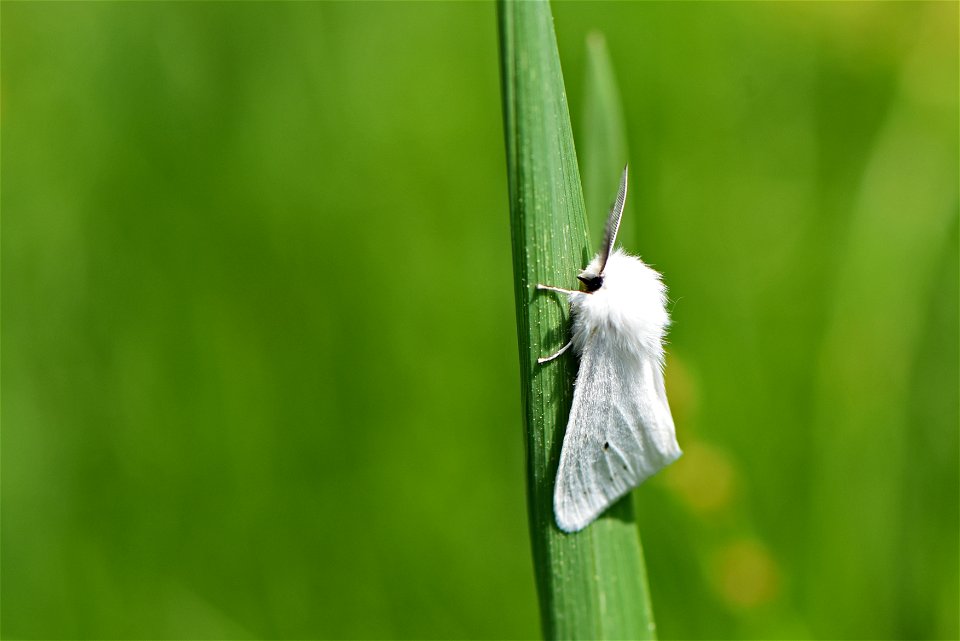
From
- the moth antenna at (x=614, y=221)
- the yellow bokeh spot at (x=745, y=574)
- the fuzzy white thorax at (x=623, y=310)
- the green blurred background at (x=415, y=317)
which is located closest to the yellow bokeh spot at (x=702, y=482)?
→ the green blurred background at (x=415, y=317)

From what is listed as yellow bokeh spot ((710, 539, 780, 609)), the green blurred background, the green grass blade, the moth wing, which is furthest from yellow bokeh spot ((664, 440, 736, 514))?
the green grass blade

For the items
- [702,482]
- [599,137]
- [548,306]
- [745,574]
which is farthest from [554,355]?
[745,574]

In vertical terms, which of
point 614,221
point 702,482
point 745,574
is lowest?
point 745,574

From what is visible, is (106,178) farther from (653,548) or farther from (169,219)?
(653,548)

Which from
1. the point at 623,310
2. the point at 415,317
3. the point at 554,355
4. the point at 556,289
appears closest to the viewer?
the point at 556,289

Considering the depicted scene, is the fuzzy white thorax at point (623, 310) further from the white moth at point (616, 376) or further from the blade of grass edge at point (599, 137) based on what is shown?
the blade of grass edge at point (599, 137)

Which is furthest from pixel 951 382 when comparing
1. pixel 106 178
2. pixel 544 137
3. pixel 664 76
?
pixel 106 178

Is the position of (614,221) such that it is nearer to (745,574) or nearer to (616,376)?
(616,376)
